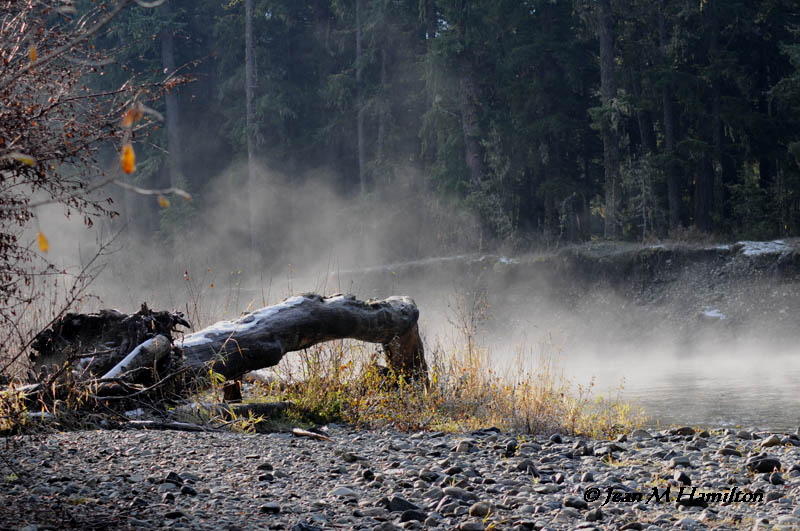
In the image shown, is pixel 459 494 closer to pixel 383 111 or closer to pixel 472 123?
pixel 472 123

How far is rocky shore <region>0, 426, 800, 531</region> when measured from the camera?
430cm

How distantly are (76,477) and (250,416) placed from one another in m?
2.67

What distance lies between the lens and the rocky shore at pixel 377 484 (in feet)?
14.1

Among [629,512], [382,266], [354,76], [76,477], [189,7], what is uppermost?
[189,7]

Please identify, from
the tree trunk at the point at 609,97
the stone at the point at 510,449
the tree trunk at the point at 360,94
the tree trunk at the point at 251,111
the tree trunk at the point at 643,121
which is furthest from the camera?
the tree trunk at the point at 251,111

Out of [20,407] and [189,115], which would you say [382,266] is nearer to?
[189,115]

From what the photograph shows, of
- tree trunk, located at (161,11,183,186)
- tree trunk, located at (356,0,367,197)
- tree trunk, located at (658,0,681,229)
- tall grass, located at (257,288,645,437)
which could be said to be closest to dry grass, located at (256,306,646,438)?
tall grass, located at (257,288,645,437)

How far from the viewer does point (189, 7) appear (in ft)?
126

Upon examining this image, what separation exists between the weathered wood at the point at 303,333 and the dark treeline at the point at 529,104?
38.7 ft

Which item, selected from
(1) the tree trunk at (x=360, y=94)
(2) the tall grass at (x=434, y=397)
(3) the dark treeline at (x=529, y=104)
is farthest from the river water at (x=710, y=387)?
(1) the tree trunk at (x=360, y=94)

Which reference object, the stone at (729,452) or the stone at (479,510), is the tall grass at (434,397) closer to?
the stone at (729,452)

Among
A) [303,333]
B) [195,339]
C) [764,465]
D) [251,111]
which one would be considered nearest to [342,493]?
[764,465]

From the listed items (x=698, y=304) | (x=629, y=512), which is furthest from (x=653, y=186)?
(x=629, y=512)

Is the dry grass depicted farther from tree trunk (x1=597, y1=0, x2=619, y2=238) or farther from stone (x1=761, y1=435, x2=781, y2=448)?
tree trunk (x1=597, y1=0, x2=619, y2=238)
